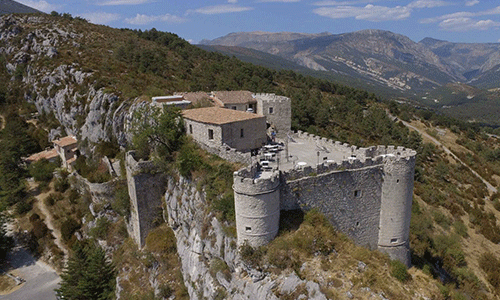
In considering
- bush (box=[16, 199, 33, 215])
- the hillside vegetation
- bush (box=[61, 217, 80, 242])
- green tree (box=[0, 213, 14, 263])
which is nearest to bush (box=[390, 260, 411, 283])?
the hillside vegetation

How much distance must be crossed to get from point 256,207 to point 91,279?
72.8ft

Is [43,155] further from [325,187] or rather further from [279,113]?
[325,187]

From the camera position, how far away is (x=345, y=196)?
941 inches

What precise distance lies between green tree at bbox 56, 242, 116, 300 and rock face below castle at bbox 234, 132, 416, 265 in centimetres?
1890

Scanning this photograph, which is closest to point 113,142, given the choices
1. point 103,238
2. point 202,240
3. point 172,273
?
point 103,238

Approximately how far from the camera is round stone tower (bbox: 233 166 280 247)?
20312mm

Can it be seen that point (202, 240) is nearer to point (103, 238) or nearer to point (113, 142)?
point (103, 238)

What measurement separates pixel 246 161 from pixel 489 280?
27.7m

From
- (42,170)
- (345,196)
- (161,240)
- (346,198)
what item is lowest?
(42,170)

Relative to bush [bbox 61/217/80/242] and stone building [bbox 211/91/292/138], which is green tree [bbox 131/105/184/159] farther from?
bush [bbox 61/217/80/242]

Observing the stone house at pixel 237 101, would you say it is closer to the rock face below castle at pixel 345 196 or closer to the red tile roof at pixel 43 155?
the rock face below castle at pixel 345 196

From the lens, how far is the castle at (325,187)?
2094 centimetres

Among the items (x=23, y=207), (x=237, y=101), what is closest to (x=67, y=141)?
(x=23, y=207)

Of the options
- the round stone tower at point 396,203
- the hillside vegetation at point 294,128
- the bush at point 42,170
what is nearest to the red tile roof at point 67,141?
the hillside vegetation at point 294,128
